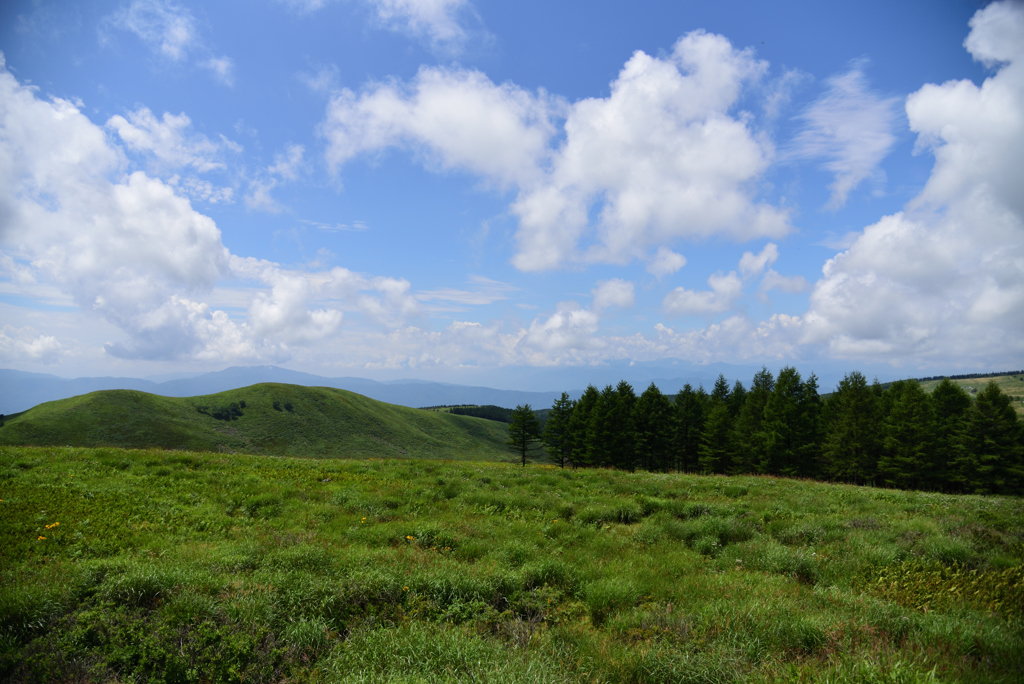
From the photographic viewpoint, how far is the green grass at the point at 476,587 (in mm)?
4133

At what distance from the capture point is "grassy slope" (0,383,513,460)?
9156 cm

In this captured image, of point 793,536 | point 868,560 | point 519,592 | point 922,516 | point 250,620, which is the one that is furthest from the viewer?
point 922,516

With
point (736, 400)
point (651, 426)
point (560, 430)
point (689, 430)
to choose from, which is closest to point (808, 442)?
point (689, 430)

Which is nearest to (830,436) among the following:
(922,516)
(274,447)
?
(922,516)

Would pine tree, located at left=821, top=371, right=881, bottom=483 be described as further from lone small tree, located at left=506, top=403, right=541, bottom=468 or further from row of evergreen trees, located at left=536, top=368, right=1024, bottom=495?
lone small tree, located at left=506, top=403, right=541, bottom=468

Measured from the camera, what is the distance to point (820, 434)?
52188 mm

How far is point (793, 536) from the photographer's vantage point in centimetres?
933

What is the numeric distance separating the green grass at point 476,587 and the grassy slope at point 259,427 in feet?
325

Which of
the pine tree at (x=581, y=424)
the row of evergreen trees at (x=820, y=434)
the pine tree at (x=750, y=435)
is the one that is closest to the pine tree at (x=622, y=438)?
the row of evergreen trees at (x=820, y=434)

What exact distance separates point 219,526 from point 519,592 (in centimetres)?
683

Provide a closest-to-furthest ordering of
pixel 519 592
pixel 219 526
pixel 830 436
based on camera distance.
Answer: pixel 519 592 < pixel 219 526 < pixel 830 436

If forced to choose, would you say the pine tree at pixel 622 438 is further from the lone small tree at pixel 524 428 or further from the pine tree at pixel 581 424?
the lone small tree at pixel 524 428

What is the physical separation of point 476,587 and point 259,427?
418 ft

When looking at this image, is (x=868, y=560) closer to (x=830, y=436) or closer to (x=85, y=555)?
(x=85, y=555)
